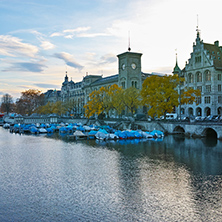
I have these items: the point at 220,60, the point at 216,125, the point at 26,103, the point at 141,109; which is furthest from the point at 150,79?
the point at 26,103

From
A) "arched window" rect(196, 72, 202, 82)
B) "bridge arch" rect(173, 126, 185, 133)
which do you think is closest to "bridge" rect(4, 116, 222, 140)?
"bridge arch" rect(173, 126, 185, 133)

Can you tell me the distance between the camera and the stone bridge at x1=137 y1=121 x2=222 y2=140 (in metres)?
64.9

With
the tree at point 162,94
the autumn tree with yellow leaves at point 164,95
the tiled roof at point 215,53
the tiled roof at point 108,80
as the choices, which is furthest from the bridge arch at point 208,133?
the tiled roof at point 108,80

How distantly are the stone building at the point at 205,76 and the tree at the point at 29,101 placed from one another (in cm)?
10845

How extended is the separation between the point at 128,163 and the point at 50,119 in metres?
102

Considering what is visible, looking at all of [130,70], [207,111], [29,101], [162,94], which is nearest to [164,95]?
[162,94]

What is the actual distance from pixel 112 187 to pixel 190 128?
49781 millimetres

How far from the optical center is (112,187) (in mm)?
27516

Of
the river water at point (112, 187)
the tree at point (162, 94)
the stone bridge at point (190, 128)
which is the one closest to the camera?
the river water at point (112, 187)

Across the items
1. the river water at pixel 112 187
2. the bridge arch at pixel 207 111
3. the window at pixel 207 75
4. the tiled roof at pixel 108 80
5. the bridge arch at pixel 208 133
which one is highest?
the tiled roof at pixel 108 80

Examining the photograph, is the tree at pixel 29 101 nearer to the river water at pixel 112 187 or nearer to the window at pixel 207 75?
the window at pixel 207 75

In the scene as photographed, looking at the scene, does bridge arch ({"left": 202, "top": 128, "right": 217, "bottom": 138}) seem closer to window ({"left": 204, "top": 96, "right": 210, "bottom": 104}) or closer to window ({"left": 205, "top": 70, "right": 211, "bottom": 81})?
window ({"left": 204, "top": 96, "right": 210, "bottom": 104})

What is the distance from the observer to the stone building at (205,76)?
90125 mm

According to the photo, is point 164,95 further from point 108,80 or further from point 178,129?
point 108,80
